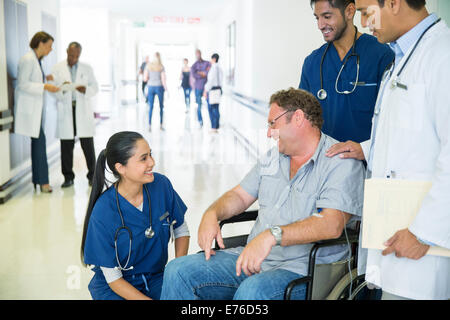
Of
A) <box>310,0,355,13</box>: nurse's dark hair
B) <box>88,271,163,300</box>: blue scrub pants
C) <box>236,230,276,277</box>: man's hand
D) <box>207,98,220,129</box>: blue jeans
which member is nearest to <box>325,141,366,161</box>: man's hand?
<box>236,230,276,277</box>: man's hand

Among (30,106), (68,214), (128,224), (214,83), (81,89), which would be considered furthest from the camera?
(214,83)

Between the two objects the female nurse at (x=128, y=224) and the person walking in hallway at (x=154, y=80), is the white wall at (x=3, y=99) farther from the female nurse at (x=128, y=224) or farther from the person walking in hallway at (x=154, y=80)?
the person walking in hallway at (x=154, y=80)

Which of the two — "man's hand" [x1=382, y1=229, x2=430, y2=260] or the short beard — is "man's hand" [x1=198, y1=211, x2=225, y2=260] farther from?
the short beard

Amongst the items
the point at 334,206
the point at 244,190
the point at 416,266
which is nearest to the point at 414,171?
the point at 416,266

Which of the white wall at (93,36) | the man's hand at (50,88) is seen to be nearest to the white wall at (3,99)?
the man's hand at (50,88)

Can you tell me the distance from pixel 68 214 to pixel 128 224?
2.49 metres

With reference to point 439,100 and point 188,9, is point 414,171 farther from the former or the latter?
point 188,9

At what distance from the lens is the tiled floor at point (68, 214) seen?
299cm

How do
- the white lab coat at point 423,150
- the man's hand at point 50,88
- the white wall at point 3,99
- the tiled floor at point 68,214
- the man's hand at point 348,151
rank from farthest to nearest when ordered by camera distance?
the man's hand at point 50,88
the white wall at point 3,99
the tiled floor at point 68,214
the man's hand at point 348,151
the white lab coat at point 423,150

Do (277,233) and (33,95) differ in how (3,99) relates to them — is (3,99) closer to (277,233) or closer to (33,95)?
(33,95)

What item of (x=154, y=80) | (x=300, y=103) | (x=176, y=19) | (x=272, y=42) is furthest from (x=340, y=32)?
(x=176, y=19)

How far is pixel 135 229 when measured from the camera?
6.82 ft

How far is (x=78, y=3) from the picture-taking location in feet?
39.3

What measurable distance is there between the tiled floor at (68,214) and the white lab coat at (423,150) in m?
1.91
